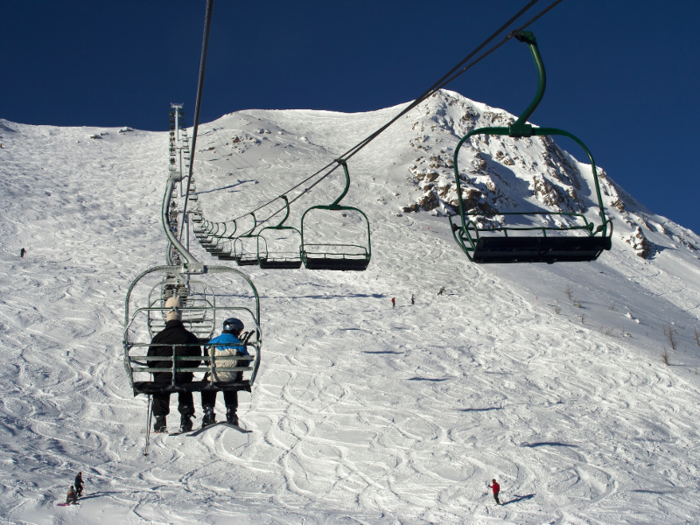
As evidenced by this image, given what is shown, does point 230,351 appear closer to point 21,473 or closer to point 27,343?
point 21,473

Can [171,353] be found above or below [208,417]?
above

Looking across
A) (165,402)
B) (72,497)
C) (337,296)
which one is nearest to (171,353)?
(165,402)

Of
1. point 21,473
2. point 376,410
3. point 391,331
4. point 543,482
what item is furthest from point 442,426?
point 21,473

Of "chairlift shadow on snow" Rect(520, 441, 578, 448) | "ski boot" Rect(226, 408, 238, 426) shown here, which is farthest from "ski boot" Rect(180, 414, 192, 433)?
"chairlift shadow on snow" Rect(520, 441, 578, 448)

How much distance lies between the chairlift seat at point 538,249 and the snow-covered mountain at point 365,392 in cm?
779

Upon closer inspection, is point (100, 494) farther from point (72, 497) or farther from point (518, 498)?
point (518, 498)

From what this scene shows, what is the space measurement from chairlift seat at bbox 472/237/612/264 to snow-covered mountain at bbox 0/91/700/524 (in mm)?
7793

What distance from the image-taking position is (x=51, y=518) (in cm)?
933

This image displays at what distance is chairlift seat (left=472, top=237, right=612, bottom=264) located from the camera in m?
4.46

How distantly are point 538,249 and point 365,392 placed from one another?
11.9 m

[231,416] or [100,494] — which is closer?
[231,416]

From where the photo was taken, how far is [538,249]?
4.64 m

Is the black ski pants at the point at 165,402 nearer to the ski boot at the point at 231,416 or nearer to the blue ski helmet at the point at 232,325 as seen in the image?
the ski boot at the point at 231,416

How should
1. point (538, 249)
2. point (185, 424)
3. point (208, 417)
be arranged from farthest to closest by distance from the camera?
1. point (208, 417)
2. point (185, 424)
3. point (538, 249)
